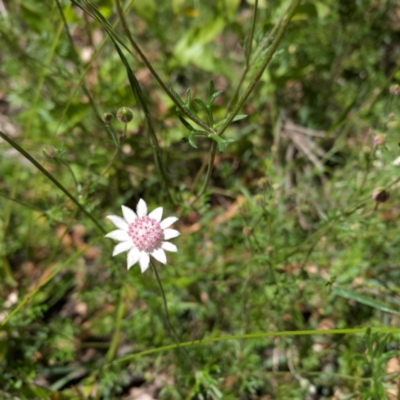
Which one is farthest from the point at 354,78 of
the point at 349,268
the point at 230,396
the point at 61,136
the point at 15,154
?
the point at 15,154

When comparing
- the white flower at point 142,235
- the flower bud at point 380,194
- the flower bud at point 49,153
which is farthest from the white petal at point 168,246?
the flower bud at point 380,194

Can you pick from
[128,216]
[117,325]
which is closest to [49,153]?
[128,216]

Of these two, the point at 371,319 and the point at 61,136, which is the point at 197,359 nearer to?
the point at 371,319

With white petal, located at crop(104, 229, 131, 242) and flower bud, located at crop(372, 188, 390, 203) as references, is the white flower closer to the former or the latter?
white petal, located at crop(104, 229, 131, 242)

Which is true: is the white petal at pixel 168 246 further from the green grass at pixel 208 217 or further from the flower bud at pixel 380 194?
the flower bud at pixel 380 194

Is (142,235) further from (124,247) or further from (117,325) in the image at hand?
(117,325)

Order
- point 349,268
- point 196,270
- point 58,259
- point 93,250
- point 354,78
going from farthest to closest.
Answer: point 354,78 < point 93,250 < point 58,259 < point 196,270 < point 349,268

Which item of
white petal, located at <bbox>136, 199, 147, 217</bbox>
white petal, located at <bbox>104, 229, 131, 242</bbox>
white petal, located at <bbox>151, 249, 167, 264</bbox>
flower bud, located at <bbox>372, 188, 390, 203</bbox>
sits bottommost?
white petal, located at <bbox>151, 249, 167, 264</bbox>

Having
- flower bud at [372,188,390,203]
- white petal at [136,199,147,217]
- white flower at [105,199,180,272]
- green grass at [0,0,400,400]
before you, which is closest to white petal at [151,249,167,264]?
white flower at [105,199,180,272]
